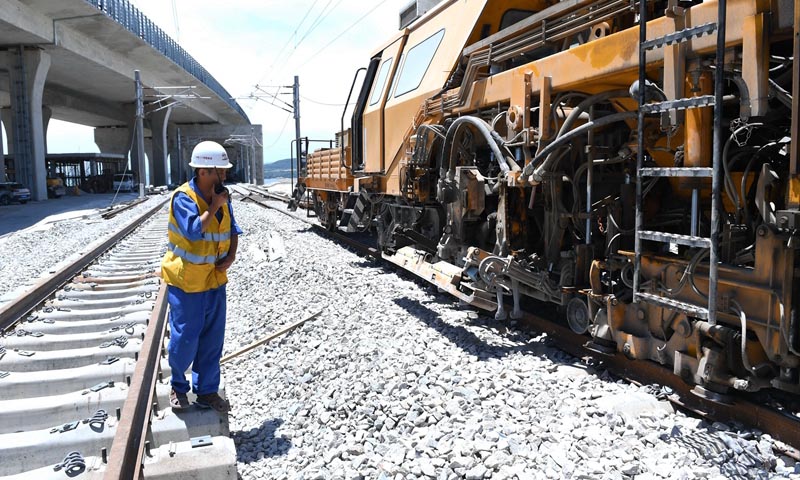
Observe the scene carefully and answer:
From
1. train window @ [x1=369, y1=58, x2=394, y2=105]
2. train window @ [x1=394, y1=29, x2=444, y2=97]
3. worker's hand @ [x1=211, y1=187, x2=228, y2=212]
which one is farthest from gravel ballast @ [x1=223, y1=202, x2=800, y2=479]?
train window @ [x1=369, y1=58, x2=394, y2=105]

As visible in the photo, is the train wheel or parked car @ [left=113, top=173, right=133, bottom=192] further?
parked car @ [left=113, top=173, right=133, bottom=192]

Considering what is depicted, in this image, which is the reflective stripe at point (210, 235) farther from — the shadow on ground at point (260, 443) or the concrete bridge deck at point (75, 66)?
the concrete bridge deck at point (75, 66)

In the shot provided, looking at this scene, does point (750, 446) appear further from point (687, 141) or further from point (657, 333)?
point (687, 141)

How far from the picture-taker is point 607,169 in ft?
17.5

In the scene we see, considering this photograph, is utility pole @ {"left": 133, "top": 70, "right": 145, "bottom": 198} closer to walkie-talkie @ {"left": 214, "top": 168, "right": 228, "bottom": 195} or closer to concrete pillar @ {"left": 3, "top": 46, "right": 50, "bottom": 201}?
concrete pillar @ {"left": 3, "top": 46, "right": 50, "bottom": 201}

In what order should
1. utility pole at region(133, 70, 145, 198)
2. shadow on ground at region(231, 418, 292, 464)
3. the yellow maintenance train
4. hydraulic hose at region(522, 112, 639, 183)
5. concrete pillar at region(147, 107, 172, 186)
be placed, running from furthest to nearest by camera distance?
concrete pillar at region(147, 107, 172, 186), utility pole at region(133, 70, 145, 198), hydraulic hose at region(522, 112, 639, 183), shadow on ground at region(231, 418, 292, 464), the yellow maintenance train

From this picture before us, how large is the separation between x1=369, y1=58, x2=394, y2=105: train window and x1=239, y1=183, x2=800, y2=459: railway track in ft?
17.3

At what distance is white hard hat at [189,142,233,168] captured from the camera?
12.5ft

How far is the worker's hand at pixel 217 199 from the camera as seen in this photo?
3.80 metres

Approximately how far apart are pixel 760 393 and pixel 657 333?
662mm

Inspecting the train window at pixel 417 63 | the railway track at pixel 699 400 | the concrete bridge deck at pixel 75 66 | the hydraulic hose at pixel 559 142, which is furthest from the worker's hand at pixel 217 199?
the concrete bridge deck at pixel 75 66

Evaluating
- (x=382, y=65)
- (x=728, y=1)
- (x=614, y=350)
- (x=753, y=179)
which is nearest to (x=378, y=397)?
(x=614, y=350)

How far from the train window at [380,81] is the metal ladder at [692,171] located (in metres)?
5.96

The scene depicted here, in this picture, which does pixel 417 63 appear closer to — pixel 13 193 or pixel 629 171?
pixel 629 171
